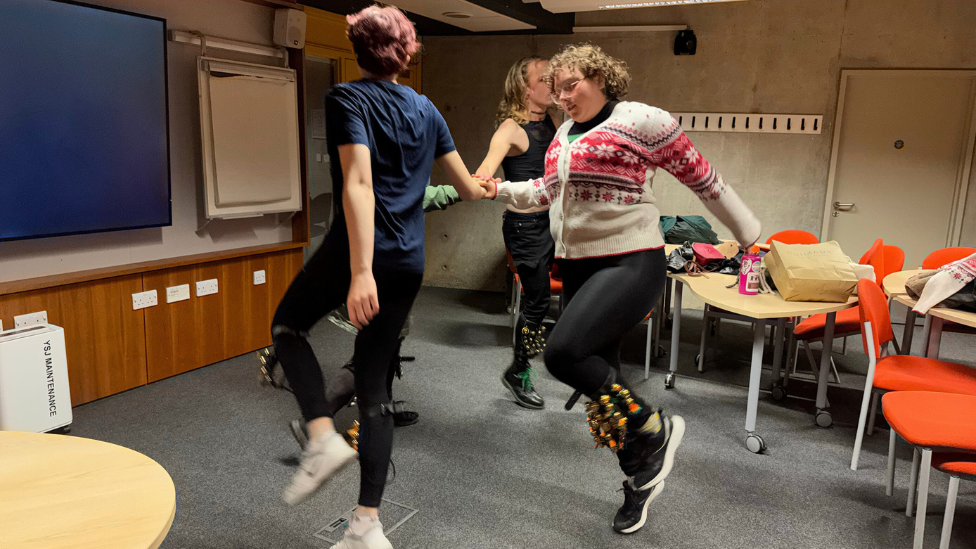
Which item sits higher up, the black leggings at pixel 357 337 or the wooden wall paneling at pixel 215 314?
the black leggings at pixel 357 337

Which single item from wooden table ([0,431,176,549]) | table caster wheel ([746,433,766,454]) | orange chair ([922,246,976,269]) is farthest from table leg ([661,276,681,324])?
wooden table ([0,431,176,549])

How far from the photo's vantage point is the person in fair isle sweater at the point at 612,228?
2006 mm

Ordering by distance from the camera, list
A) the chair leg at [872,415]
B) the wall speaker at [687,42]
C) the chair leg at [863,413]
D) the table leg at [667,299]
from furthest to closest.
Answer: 1. the wall speaker at [687,42]
2. the table leg at [667,299]
3. the chair leg at [872,415]
4. the chair leg at [863,413]

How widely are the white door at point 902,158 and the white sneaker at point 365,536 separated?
5.11 m

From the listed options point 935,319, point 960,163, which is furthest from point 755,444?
point 960,163

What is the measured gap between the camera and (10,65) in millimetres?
2893

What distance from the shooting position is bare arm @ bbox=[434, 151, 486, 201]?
193 centimetres

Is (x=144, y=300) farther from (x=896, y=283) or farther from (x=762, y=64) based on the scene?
(x=762, y=64)

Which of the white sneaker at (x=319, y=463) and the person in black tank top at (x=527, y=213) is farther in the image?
the person in black tank top at (x=527, y=213)

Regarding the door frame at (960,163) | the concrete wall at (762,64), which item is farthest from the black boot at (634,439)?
the door frame at (960,163)

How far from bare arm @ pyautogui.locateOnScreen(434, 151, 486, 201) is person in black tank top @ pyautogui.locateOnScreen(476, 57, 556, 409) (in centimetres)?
99

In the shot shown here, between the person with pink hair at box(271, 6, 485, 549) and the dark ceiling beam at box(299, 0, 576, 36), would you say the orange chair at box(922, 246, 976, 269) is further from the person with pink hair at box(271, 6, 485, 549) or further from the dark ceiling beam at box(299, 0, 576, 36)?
the person with pink hair at box(271, 6, 485, 549)

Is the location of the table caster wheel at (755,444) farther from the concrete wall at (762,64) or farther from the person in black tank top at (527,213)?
the concrete wall at (762,64)

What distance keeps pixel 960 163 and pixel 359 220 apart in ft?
18.5
